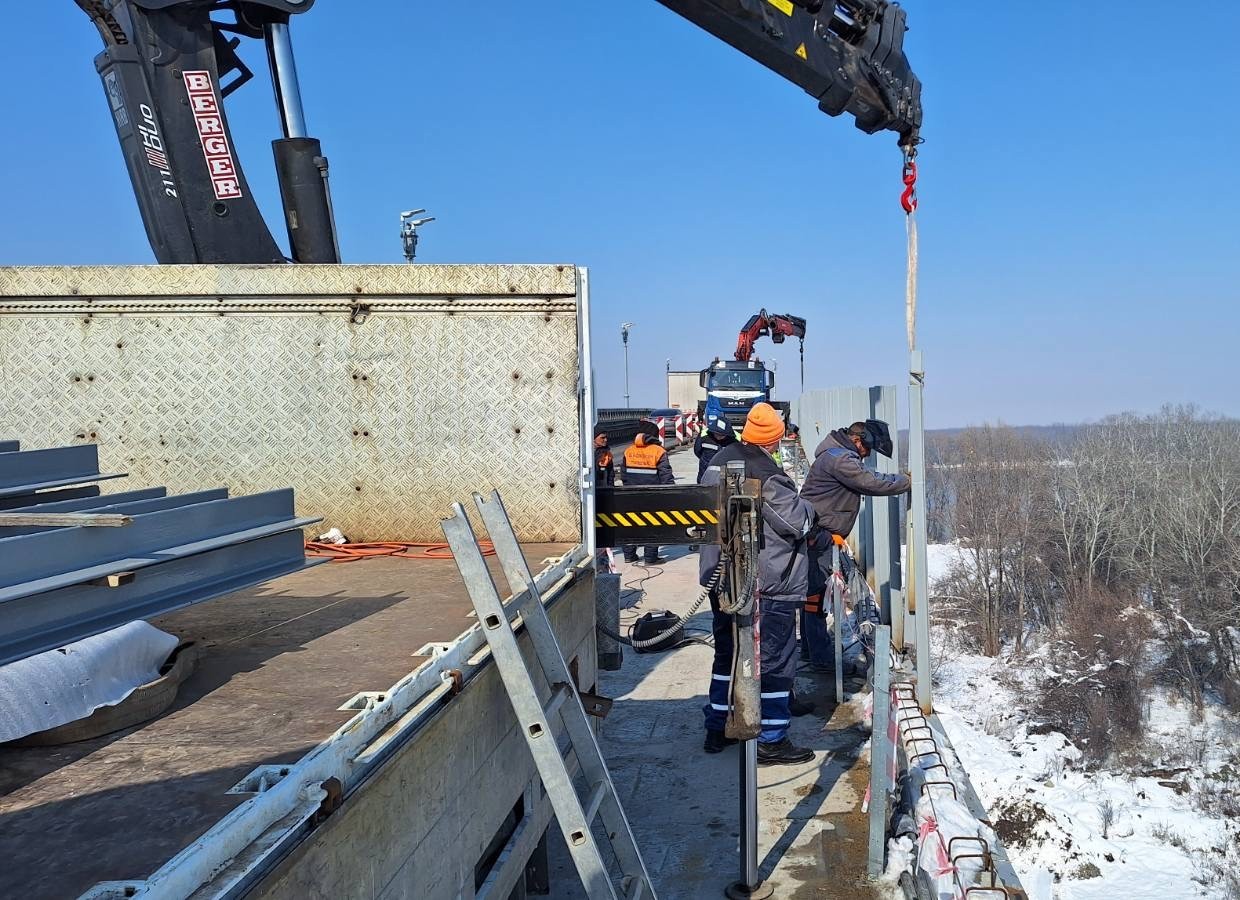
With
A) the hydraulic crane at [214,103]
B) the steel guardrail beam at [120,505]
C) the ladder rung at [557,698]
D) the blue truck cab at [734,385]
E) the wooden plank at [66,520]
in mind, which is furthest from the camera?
the blue truck cab at [734,385]

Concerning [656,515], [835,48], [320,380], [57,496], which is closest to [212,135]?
[320,380]

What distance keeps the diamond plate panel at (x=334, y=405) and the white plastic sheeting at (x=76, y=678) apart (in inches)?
100

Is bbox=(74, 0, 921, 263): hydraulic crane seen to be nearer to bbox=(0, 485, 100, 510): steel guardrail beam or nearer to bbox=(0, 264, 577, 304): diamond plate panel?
bbox=(0, 264, 577, 304): diamond plate panel

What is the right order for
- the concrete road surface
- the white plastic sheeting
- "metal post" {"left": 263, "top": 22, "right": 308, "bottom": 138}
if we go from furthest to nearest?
"metal post" {"left": 263, "top": 22, "right": 308, "bottom": 138} < the concrete road surface < the white plastic sheeting

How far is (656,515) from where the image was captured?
4801mm

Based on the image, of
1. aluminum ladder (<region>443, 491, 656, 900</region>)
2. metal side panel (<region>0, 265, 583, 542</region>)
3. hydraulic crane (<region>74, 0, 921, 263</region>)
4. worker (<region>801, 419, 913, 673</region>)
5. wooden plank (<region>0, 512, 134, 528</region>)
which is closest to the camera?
wooden plank (<region>0, 512, 134, 528</region>)

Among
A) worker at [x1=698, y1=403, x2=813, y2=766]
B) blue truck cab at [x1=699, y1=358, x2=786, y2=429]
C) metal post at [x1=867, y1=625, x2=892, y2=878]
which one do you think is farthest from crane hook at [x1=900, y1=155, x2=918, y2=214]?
blue truck cab at [x1=699, y1=358, x2=786, y2=429]

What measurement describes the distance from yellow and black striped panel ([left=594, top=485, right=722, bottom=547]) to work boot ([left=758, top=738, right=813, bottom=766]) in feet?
5.79

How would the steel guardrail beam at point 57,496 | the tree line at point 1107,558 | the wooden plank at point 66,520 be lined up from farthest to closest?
the tree line at point 1107,558 → the steel guardrail beam at point 57,496 → the wooden plank at point 66,520

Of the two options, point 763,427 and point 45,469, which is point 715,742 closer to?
point 763,427

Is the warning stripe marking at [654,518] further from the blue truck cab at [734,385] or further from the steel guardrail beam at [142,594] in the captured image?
the blue truck cab at [734,385]

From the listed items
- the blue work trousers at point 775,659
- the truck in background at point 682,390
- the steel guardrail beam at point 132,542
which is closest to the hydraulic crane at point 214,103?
the steel guardrail beam at point 132,542

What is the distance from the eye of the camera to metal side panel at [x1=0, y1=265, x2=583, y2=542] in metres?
4.70

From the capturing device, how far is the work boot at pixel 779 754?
18.5 feet
